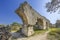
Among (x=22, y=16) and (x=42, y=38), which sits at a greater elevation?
(x=22, y=16)

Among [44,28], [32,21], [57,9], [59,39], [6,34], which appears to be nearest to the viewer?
[6,34]

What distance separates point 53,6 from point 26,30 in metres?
8.08

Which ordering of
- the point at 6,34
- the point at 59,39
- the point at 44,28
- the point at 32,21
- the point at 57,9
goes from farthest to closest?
the point at 44,28, the point at 57,9, the point at 32,21, the point at 59,39, the point at 6,34

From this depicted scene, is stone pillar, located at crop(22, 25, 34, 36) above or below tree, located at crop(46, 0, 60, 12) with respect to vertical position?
below

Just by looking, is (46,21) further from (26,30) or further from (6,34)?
(6,34)

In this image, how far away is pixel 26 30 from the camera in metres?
25.6

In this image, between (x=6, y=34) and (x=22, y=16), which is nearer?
(x=6, y=34)

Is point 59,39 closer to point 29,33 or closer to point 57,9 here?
point 29,33

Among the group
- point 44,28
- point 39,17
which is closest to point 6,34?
point 39,17

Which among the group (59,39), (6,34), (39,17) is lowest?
(59,39)

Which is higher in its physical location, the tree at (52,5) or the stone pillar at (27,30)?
the tree at (52,5)

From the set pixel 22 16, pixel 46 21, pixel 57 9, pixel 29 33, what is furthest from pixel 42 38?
pixel 46 21

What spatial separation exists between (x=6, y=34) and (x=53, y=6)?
16788 mm

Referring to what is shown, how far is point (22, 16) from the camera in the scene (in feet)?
Result: 84.2
